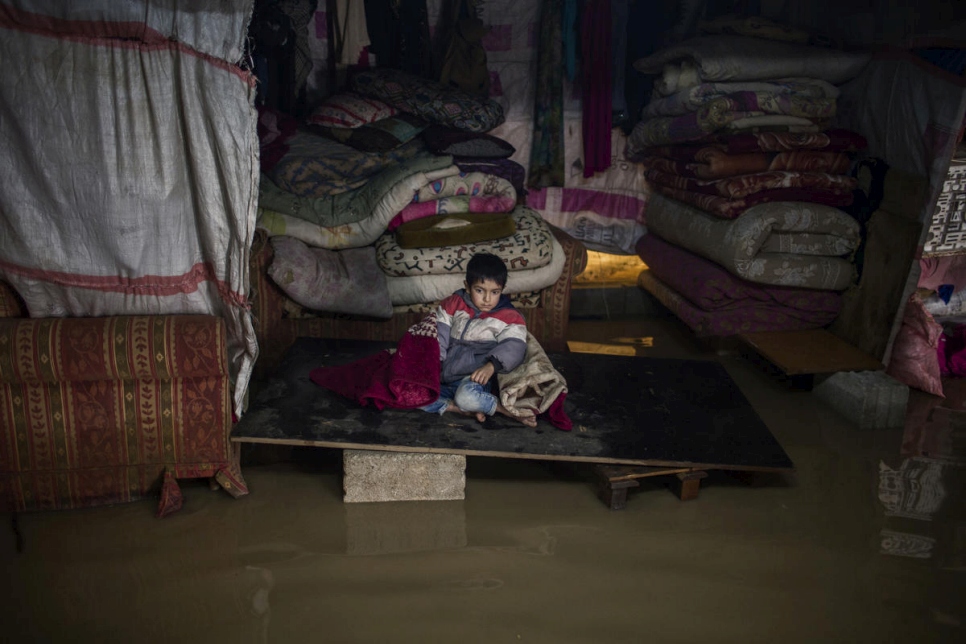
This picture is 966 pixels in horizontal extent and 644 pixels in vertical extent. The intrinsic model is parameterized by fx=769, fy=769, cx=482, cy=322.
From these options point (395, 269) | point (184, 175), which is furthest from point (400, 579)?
point (395, 269)

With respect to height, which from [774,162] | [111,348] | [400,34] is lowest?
[111,348]

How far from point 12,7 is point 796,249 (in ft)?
13.8

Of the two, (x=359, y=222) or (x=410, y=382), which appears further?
(x=359, y=222)

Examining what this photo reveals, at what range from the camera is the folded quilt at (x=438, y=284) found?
4602 mm

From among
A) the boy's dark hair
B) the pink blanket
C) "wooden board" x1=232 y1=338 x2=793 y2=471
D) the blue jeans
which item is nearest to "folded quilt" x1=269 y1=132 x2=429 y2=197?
the pink blanket

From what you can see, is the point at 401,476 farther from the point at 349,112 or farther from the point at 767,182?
the point at 767,182

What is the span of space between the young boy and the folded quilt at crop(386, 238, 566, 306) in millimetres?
887

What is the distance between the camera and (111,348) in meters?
3.03

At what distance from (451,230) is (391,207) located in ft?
1.32

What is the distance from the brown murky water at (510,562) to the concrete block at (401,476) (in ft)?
0.22

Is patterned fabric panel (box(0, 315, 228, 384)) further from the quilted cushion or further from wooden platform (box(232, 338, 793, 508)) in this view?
the quilted cushion

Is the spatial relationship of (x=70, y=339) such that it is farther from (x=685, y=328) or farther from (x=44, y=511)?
(x=685, y=328)

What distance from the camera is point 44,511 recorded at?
3.15 m

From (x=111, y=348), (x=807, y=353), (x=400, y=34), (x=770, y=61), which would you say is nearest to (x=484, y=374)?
(x=111, y=348)
